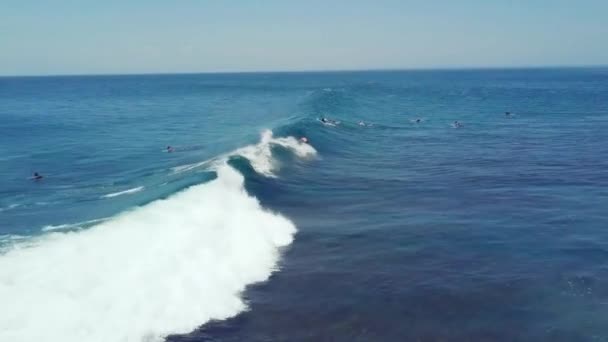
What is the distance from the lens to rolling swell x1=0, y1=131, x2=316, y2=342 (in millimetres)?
18812

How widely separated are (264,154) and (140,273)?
25361 millimetres

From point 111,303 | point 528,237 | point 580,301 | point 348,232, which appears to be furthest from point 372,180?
point 111,303

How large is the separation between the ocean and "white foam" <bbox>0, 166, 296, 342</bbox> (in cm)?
8

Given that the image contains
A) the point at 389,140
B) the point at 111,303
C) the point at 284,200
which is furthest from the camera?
the point at 389,140

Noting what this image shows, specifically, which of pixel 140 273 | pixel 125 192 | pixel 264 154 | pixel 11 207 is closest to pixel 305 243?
pixel 140 273

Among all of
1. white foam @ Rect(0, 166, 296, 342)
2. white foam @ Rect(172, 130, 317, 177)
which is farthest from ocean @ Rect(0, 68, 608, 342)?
white foam @ Rect(172, 130, 317, 177)

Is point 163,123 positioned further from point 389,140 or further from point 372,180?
point 372,180

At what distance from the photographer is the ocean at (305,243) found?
19.3 meters

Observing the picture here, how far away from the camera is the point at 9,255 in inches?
936

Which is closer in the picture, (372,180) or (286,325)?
(286,325)

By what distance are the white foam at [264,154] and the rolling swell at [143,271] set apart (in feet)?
32.0

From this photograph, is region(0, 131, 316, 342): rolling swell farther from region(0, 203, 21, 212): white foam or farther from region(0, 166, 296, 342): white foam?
region(0, 203, 21, 212): white foam

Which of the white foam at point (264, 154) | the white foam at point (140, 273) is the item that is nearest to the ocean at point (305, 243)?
the white foam at point (140, 273)

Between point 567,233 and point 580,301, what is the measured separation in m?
8.21
